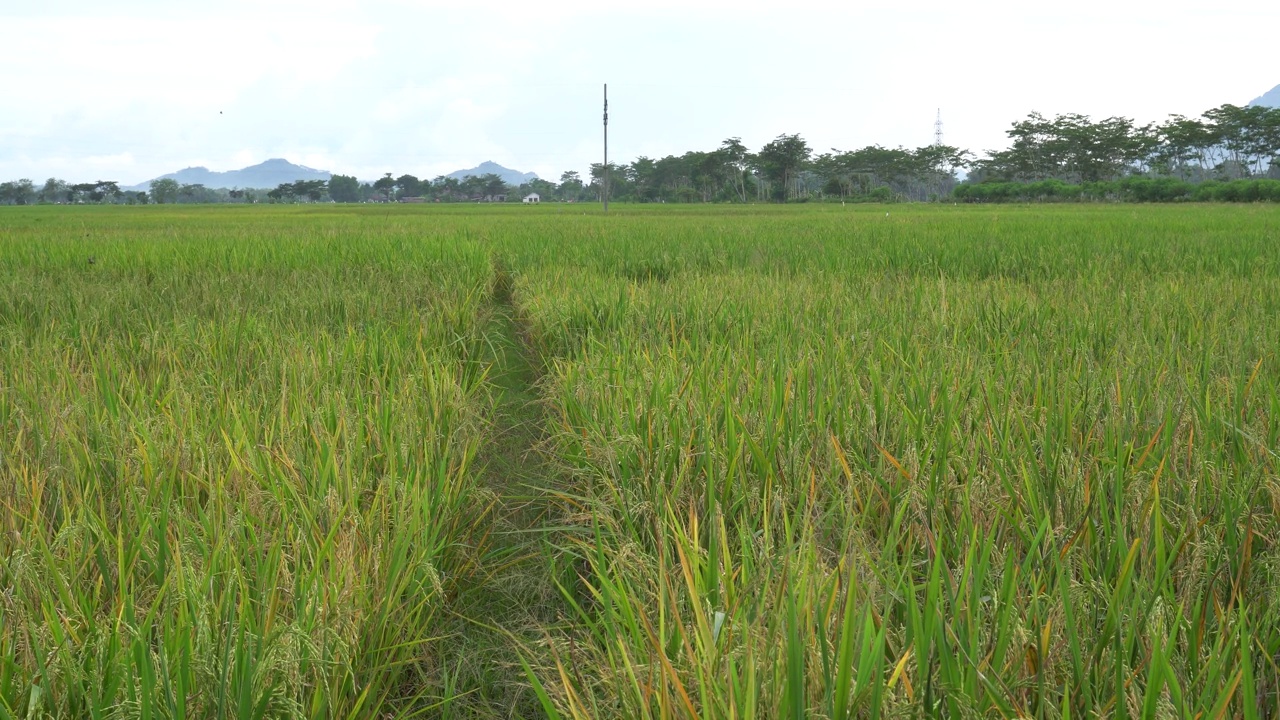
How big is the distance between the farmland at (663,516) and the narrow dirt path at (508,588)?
0.01 metres

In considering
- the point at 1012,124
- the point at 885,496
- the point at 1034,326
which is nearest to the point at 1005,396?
the point at 885,496

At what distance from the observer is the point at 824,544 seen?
4.69 feet

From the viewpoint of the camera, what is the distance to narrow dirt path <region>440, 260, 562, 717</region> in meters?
1.33

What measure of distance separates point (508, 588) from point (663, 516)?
15.1 inches

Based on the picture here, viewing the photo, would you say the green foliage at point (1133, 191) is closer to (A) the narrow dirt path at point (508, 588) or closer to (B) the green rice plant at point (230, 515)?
(A) the narrow dirt path at point (508, 588)

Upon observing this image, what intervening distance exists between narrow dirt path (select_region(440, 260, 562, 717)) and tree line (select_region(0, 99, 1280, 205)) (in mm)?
38513

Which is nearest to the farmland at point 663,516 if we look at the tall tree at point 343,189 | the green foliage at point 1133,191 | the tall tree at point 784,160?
the green foliage at point 1133,191

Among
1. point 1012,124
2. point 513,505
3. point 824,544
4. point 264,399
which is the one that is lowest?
point 513,505

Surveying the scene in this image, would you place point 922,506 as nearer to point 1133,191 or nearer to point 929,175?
point 1133,191

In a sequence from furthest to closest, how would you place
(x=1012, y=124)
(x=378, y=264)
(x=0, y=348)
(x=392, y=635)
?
1. (x=1012, y=124)
2. (x=378, y=264)
3. (x=0, y=348)
4. (x=392, y=635)

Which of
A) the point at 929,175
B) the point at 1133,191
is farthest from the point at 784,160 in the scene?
the point at 1133,191

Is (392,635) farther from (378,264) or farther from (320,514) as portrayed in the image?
(378,264)

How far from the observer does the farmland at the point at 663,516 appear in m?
0.96

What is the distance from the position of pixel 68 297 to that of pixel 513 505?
11.0 feet
